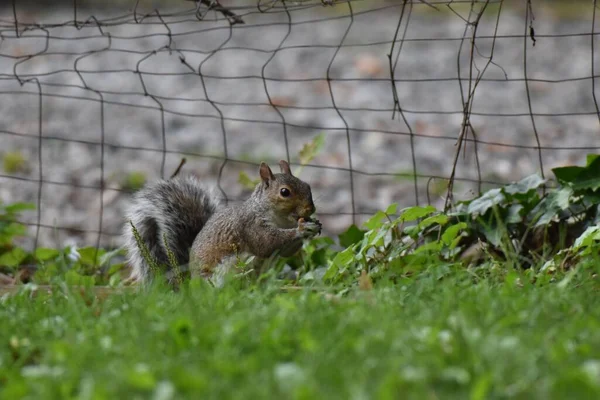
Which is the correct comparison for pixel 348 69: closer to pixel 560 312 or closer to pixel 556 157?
pixel 556 157

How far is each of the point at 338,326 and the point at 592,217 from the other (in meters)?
1.56

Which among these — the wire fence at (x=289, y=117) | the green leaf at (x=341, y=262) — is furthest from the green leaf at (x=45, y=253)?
the green leaf at (x=341, y=262)

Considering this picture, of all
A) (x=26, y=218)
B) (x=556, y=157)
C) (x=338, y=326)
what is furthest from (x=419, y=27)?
(x=338, y=326)

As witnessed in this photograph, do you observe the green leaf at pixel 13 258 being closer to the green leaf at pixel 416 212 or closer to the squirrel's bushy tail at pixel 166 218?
the squirrel's bushy tail at pixel 166 218

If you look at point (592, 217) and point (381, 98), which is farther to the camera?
point (381, 98)

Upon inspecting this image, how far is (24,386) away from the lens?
6.24 feet

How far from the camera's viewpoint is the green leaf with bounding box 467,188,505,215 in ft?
11.3

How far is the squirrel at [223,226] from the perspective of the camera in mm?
3385

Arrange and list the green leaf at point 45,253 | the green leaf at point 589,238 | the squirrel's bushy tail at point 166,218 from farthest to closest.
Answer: the green leaf at point 45,253, the squirrel's bushy tail at point 166,218, the green leaf at point 589,238

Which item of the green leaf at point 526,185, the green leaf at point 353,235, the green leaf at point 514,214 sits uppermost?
the green leaf at point 526,185

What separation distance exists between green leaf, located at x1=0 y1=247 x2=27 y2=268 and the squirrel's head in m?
1.09

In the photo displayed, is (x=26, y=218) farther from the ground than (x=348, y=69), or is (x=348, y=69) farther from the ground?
(x=348, y=69)

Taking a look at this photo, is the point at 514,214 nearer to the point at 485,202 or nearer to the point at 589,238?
the point at 485,202

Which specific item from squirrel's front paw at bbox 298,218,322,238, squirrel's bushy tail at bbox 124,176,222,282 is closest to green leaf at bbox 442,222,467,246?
squirrel's front paw at bbox 298,218,322,238
